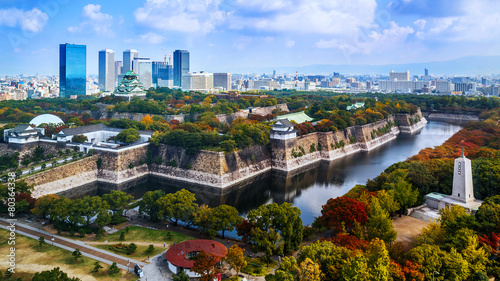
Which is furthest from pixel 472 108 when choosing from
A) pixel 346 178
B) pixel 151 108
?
pixel 151 108

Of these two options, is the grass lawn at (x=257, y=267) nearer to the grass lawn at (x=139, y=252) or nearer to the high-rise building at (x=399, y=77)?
the grass lawn at (x=139, y=252)

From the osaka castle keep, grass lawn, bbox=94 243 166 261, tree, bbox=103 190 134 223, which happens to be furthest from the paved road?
the osaka castle keep

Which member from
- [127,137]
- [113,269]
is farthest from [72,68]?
[113,269]

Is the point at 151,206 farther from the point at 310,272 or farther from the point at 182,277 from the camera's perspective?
the point at 310,272

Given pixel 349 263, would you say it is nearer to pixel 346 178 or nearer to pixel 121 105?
pixel 346 178

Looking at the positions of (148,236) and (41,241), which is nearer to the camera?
(41,241)

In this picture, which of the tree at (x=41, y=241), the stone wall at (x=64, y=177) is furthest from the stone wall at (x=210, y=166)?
the tree at (x=41, y=241)
